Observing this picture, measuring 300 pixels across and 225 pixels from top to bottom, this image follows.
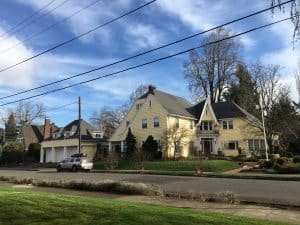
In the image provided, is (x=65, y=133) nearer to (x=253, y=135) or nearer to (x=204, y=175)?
(x=253, y=135)

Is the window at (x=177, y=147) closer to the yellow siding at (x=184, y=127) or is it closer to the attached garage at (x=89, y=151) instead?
the yellow siding at (x=184, y=127)

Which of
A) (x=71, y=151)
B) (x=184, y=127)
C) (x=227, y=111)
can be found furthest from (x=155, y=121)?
(x=71, y=151)

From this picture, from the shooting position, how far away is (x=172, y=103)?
5588cm

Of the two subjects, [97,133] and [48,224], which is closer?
[48,224]

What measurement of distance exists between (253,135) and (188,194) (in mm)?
36093

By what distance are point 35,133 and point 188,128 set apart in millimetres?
34869

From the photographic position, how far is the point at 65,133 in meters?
64.4

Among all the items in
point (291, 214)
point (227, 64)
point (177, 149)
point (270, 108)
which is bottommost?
point (291, 214)

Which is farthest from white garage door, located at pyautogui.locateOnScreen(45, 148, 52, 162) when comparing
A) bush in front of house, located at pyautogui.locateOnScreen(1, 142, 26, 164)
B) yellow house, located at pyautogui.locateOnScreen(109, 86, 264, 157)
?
yellow house, located at pyautogui.locateOnScreen(109, 86, 264, 157)

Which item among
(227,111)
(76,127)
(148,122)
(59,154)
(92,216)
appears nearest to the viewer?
(92,216)

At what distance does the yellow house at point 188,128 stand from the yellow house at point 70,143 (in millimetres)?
5220

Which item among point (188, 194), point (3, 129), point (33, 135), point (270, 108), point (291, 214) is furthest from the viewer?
point (3, 129)

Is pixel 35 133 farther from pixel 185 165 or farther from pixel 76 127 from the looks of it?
pixel 185 165

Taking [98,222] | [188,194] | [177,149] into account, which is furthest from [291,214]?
[177,149]
